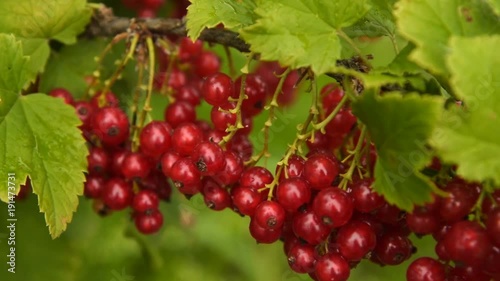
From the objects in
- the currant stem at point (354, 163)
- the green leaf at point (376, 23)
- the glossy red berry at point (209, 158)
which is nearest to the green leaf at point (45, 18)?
the glossy red berry at point (209, 158)

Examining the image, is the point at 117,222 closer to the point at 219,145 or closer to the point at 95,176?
the point at 95,176

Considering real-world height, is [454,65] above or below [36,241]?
above

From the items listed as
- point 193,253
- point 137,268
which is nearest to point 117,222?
point 137,268

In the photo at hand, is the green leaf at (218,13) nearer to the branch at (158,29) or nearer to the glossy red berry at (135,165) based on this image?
the branch at (158,29)

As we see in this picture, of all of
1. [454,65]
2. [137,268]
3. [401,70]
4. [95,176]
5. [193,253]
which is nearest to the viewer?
[454,65]

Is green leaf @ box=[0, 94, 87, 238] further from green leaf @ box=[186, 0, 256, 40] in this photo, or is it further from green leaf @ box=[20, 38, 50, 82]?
green leaf @ box=[186, 0, 256, 40]

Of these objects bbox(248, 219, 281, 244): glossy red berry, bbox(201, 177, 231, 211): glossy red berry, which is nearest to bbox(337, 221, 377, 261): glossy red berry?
bbox(248, 219, 281, 244): glossy red berry
